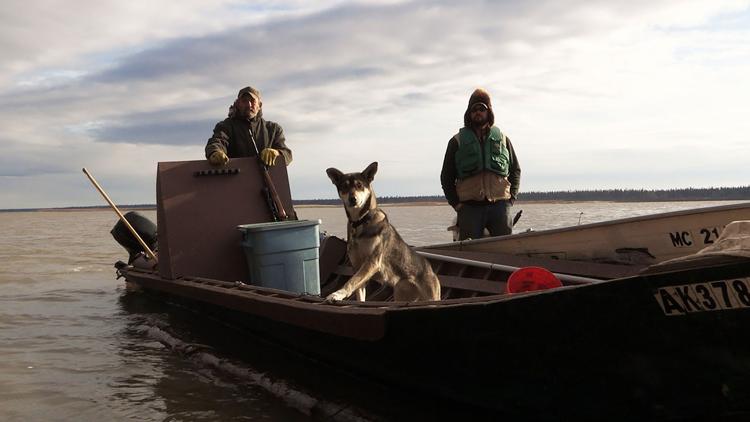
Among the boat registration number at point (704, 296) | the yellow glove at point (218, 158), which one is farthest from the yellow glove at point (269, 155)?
the boat registration number at point (704, 296)

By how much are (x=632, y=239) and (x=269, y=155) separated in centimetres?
Answer: 427

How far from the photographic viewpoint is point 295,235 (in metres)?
6.77

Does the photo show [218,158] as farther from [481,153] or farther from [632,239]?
[632,239]

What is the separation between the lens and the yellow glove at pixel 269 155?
7.57 meters

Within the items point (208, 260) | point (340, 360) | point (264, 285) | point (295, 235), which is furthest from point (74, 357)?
point (340, 360)

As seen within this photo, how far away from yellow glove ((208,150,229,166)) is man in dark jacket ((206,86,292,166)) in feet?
0.20

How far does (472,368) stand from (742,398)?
1.48 m

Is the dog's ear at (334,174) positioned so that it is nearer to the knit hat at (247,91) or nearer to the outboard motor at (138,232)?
the knit hat at (247,91)

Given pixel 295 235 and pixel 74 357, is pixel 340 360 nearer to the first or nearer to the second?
pixel 295 235

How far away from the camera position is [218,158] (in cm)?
741

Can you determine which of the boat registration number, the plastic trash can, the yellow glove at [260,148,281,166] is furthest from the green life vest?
the boat registration number

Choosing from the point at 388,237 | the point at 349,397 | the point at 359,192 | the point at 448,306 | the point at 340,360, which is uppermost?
the point at 359,192

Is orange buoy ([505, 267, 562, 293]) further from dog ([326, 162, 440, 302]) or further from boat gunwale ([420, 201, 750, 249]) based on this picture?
boat gunwale ([420, 201, 750, 249])

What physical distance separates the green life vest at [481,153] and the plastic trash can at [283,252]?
6.55 feet
